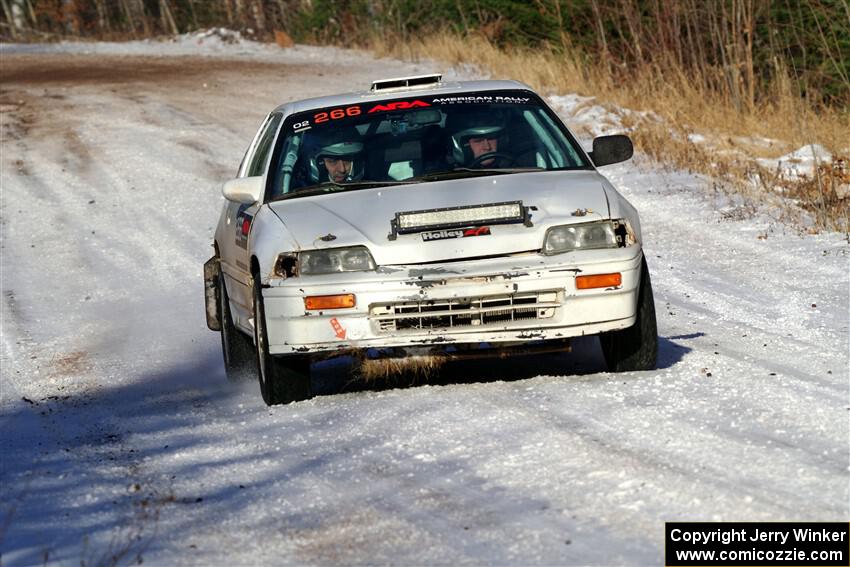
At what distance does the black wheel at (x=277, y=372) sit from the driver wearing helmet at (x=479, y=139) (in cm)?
137

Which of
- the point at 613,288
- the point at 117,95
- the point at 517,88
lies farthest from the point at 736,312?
the point at 117,95

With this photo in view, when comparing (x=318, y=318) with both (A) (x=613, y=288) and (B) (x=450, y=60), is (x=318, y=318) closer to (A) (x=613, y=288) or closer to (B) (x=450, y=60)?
(A) (x=613, y=288)

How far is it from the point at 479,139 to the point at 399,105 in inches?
21.5

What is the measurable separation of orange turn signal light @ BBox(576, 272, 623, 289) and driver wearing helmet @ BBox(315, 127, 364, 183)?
5.06 feet

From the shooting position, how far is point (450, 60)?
1087 inches

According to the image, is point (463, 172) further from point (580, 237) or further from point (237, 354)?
point (237, 354)

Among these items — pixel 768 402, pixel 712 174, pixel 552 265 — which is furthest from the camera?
pixel 712 174

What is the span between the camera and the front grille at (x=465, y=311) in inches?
267

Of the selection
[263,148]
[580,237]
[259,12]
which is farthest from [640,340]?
[259,12]

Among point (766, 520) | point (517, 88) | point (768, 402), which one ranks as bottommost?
point (768, 402)

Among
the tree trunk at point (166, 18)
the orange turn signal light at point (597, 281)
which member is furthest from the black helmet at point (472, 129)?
the tree trunk at point (166, 18)

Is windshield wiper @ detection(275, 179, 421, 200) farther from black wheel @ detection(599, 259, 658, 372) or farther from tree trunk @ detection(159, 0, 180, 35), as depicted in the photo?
tree trunk @ detection(159, 0, 180, 35)

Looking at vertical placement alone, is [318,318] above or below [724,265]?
above

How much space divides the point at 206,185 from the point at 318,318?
11614mm
